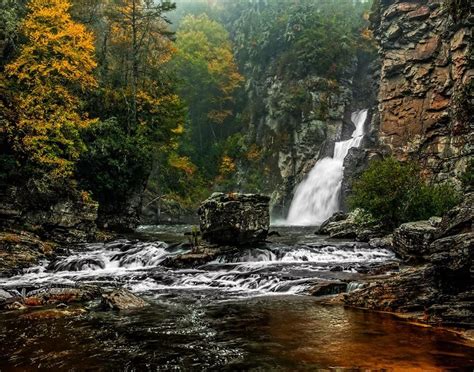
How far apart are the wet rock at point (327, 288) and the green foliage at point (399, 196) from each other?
10906 millimetres

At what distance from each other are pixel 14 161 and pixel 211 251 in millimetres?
9961

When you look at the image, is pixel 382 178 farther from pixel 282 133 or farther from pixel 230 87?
pixel 230 87

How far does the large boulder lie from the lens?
631 inches

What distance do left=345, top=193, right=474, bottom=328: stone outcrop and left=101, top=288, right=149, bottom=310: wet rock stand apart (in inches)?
179

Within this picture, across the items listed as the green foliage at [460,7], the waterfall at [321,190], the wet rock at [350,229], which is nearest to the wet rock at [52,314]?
the wet rock at [350,229]

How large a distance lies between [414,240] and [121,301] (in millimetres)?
9949

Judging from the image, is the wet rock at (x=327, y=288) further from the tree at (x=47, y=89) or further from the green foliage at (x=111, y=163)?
the green foliage at (x=111, y=163)

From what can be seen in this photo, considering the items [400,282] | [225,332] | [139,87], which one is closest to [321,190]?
[139,87]

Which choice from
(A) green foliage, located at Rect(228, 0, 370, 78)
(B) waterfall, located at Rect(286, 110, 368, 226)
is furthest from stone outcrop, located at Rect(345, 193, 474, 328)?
(A) green foliage, located at Rect(228, 0, 370, 78)

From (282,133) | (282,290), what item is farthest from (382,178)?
(282,133)

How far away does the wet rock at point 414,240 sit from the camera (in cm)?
1295

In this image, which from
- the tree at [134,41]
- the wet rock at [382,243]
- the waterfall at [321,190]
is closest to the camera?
the wet rock at [382,243]

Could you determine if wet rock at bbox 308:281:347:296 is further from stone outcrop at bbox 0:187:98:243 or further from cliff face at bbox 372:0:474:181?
cliff face at bbox 372:0:474:181

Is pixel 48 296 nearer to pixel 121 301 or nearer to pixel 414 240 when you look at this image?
pixel 121 301
